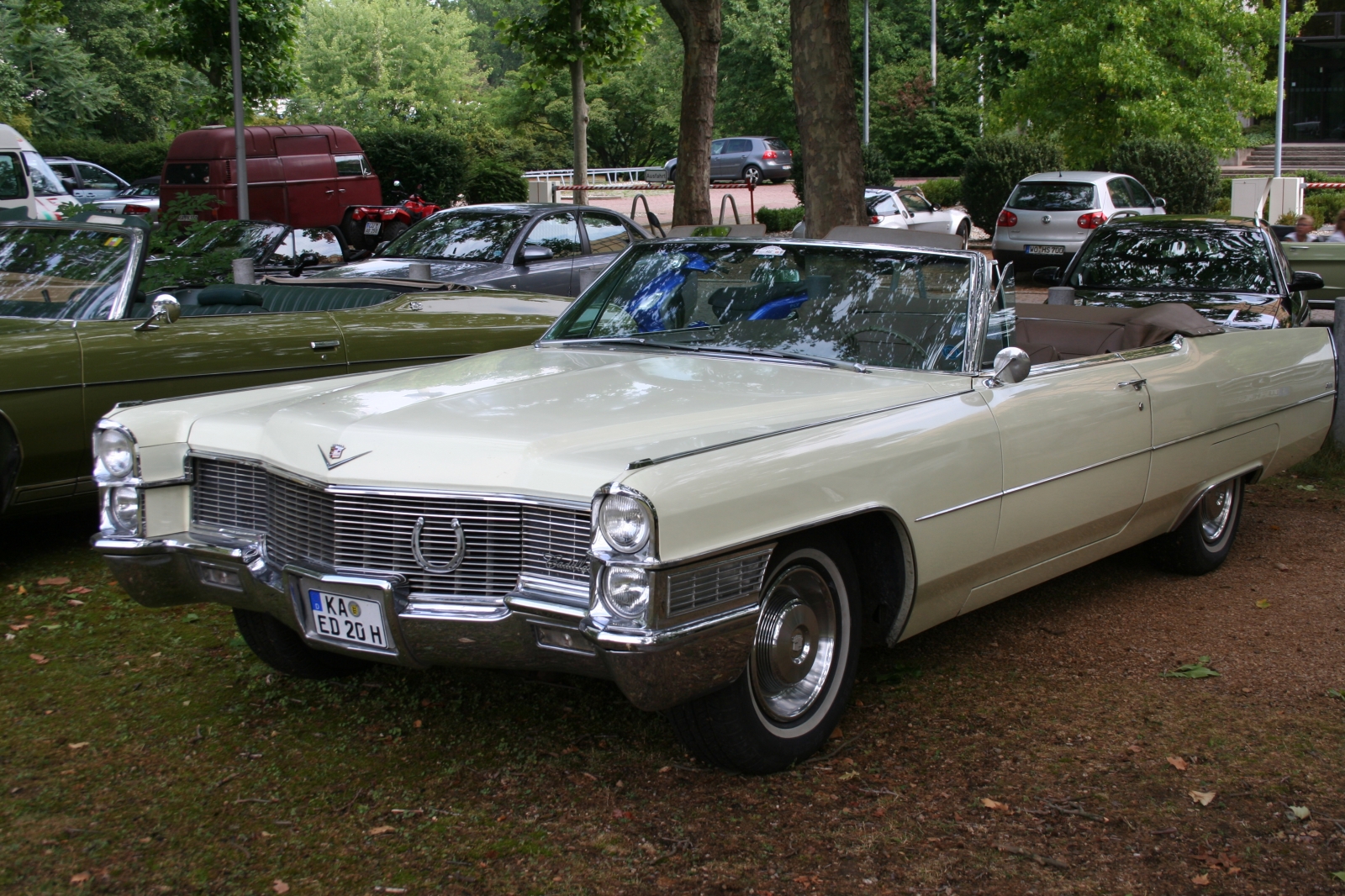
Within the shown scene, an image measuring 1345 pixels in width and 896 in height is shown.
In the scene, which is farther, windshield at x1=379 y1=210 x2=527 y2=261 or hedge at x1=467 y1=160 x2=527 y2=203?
hedge at x1=467 y1=160 x2=527 y2=203

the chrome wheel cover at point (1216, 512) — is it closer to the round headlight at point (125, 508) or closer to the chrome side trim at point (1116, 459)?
the chrome side trim at point (1116, 459)

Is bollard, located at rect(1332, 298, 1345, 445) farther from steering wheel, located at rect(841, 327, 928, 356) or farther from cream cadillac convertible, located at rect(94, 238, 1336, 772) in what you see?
steering wheel, located at rect(841, 327, 928, 356)

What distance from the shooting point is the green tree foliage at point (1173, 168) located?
78.1ft

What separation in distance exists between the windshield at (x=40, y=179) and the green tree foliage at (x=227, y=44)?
21.1 ft

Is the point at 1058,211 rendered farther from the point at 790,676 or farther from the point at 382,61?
the point at 382,61

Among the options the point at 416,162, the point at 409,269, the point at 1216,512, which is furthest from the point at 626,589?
the point at 416,162

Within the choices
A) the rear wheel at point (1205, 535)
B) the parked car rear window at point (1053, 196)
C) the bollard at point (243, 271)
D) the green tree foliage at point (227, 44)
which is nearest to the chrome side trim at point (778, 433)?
the rear wheel at point (1205, 535)

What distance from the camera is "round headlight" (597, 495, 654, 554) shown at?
9.82ft

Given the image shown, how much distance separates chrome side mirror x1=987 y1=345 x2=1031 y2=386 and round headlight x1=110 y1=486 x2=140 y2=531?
2790 millimetres

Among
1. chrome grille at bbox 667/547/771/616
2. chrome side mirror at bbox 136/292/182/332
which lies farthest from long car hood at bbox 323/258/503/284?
chrome grille at bbox 667/547/771/616

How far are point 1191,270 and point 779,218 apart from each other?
1839 cm

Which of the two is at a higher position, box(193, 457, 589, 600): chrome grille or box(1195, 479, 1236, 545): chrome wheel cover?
box(193, 457, 589, 600): chrome grille

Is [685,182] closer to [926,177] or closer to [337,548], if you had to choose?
[337,548]

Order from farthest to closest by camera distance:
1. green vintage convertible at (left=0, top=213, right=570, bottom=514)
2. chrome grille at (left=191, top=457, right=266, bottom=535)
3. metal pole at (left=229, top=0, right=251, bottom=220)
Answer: metal pole at (left=229, top=0, right=251, bottom=220) < green vintage convertible at (left=0, top=213, right=570, bottom=514) < chrome grille at (left=191, top=457, right=266, bottom=535)
